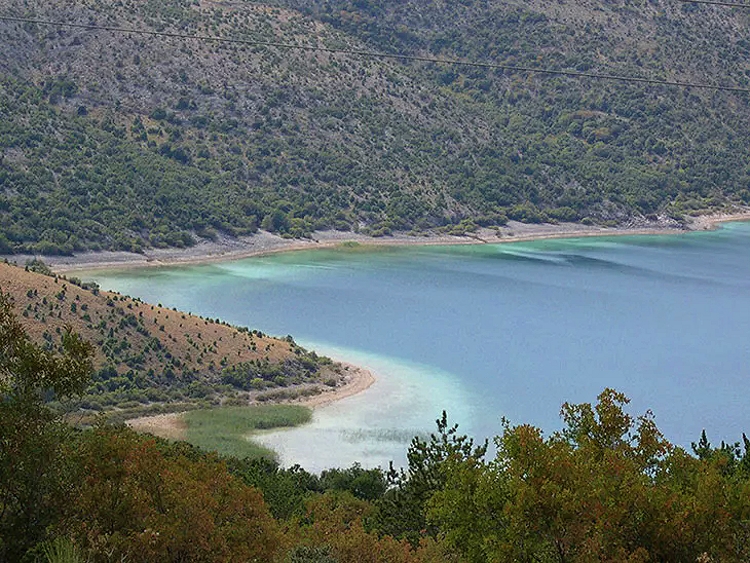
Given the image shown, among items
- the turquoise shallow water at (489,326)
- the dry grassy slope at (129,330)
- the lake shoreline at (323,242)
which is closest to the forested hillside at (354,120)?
the lake shoreline at (323,242)

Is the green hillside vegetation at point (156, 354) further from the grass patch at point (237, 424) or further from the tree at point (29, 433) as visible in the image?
the tree at point (29, 433)

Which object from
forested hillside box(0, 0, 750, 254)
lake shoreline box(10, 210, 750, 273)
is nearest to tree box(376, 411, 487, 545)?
lake shoreline box(10, 210, 750, 273)

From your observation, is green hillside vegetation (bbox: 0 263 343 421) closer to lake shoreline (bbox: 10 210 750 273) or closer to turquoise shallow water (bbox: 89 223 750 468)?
turquoise shallow water (bbox: 89 223 750 468)

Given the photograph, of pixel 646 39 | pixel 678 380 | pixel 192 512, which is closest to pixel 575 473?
pixel 192 512

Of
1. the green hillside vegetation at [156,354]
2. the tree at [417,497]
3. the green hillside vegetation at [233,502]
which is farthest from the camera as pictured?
the green hillside vegetation at [156,354]

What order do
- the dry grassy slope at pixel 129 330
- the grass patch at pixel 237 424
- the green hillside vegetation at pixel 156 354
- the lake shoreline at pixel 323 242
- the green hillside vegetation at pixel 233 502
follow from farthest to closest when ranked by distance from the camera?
1. the lake shoreline at pixel 323 242
2. the dry grassy slope at pixel 129 330
3. the green hillside vegetation at pixel 156 354
4. the grass patch at pixel 237 424
5. the green hillside vegetation at pixel 233 502

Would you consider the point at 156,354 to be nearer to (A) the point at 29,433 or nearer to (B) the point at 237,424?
(B) the point at 237,424
